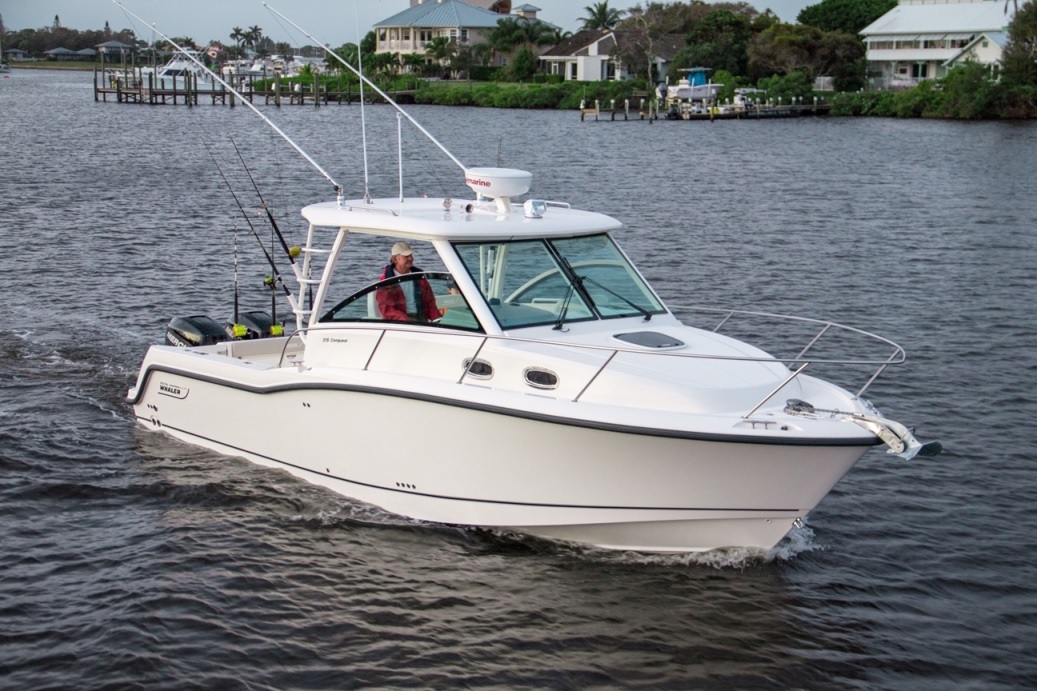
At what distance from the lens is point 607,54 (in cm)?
10862

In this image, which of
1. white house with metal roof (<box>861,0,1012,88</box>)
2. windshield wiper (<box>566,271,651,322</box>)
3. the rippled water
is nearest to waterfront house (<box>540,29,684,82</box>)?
white house with metal roof (<box>861,0,1012,88</box>)

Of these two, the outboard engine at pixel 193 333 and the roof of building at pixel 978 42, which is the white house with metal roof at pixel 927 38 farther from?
the outboard engine at pixel 193 333

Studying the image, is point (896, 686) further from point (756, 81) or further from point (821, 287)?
point (756, 81)

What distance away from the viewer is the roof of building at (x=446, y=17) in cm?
12525

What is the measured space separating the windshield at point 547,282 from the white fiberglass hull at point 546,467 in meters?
1.14

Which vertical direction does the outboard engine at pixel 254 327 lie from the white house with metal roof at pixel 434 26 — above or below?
below

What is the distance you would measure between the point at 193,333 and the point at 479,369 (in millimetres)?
4113

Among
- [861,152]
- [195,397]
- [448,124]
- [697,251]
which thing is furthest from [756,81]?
[195,397]

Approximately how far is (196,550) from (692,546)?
415 centimetres

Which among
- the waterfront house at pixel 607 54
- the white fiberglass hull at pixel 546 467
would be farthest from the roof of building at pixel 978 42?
the white fiberglass hull at pixel 546 467

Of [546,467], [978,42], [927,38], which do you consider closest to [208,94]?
[927,38]

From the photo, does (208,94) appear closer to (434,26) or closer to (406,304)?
(434,26)

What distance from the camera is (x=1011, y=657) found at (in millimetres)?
8750

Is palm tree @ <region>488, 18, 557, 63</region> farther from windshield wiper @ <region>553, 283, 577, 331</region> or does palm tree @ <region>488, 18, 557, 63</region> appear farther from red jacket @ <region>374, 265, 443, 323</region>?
windshield wiper @ <region>553, 283, 577, 331</region>
